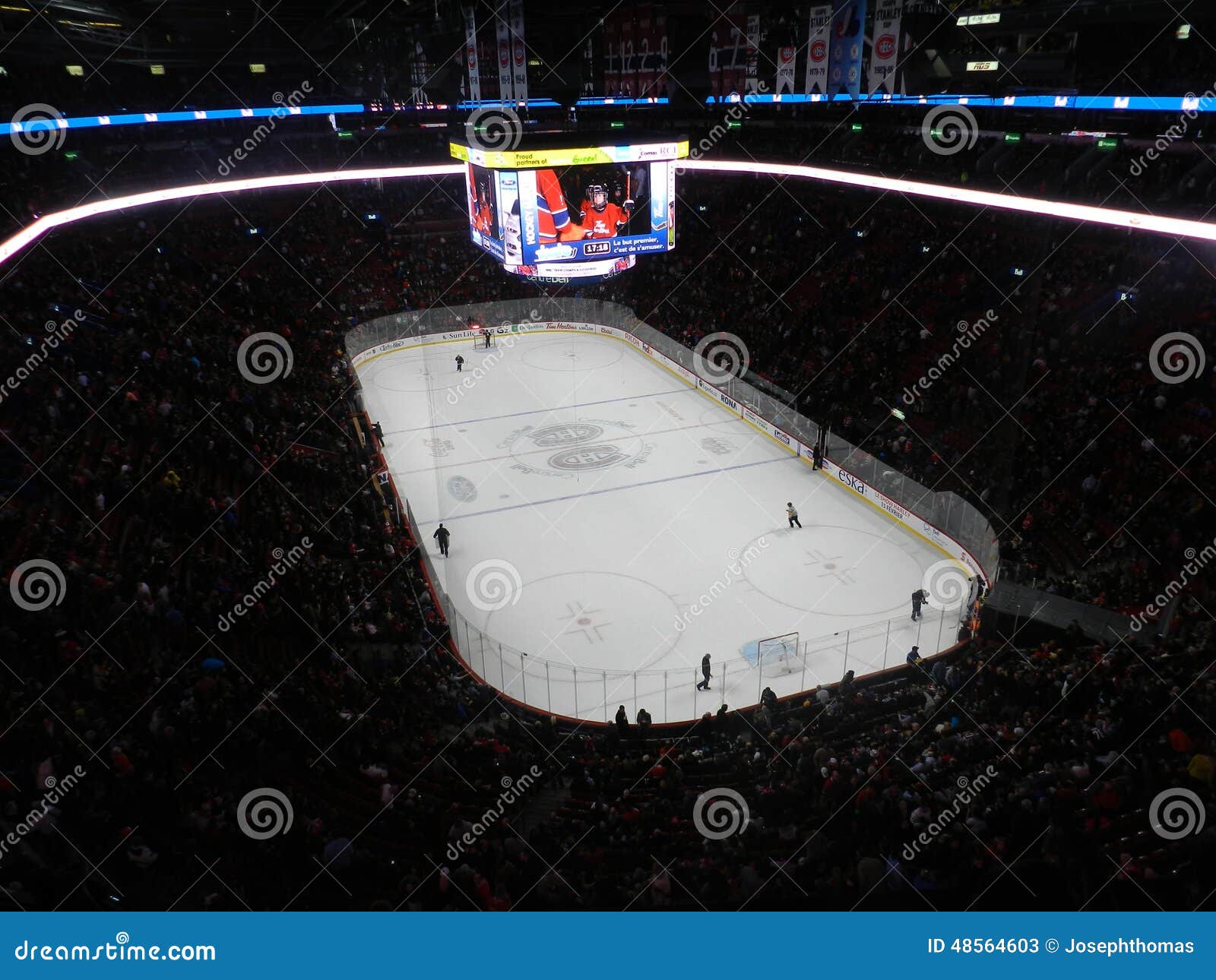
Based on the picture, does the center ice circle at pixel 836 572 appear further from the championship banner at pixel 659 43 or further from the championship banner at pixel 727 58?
the championship banner at pixel 659 43

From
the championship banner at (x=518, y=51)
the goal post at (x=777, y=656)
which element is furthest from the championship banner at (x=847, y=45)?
the goal post at (x=777, y=656)

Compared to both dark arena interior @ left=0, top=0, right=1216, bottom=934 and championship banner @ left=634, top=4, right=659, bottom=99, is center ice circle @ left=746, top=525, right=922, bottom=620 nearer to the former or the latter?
dark arena interior @ left=0, top=0, right=1216, bottom=934

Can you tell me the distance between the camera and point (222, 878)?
21.2 ft

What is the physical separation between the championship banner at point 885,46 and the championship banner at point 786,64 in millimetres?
3245

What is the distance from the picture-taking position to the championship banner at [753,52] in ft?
83.9

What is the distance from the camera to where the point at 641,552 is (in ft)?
54.4

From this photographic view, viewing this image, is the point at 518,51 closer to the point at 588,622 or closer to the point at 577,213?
the point at 577,213

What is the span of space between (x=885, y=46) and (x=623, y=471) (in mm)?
13034

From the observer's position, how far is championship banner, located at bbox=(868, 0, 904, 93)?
69.8ft

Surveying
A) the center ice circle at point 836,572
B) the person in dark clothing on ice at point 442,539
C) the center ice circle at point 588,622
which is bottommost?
the center ice circle at point 588,622

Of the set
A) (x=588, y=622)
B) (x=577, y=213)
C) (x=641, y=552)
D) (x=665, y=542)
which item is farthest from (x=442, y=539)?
(x=577, y=213)

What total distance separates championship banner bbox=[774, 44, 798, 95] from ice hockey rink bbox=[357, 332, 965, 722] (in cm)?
972

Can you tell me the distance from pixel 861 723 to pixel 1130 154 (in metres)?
18.8

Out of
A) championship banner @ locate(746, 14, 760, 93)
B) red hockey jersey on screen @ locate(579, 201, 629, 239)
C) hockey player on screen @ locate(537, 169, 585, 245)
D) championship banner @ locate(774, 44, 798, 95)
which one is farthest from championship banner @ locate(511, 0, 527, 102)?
red hockey jersey on screen @ locate(579, 201, 629, 239)
